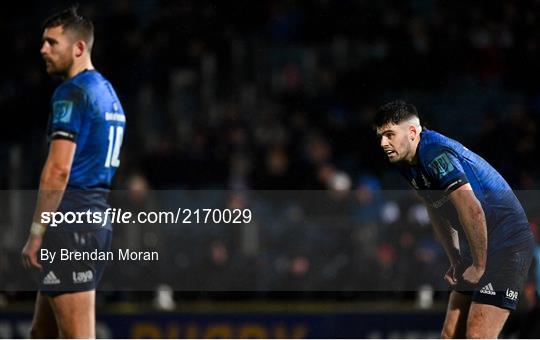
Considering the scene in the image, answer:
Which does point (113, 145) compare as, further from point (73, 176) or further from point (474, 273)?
point (474, 273)

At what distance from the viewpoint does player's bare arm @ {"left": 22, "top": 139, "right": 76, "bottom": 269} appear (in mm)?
5844

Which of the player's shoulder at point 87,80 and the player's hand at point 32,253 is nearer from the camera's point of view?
the player's hand at point 32,253

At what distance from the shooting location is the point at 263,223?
10867 millimetres

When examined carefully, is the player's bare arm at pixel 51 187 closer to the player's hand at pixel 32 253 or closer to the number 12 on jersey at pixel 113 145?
the player's hand at pixel 32 253

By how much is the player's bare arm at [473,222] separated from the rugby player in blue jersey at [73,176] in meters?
1.87

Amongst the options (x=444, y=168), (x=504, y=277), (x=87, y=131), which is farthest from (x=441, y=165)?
(x=87, y=131)

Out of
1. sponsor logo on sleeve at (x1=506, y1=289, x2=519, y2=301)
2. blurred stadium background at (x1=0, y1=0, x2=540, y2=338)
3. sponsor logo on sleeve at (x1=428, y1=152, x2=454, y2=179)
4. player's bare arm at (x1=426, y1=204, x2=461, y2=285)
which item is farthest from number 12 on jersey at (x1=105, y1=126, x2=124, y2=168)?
blurred stadium background at (x1=0, y1=0, x2=540, y2=338)

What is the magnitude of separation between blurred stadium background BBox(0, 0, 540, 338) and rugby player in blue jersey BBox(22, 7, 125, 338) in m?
4.42

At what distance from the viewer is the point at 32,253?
581 cm

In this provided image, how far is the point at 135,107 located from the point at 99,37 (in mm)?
1345

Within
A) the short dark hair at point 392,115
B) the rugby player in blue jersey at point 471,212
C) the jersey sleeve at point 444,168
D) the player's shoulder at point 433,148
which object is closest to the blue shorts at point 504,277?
the rugby player in blue jersey at point 471,212

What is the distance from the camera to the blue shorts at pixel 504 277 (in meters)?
6.20

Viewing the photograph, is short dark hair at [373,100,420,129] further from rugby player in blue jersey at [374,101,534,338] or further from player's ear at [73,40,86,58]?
player's ear at [73,40,86,58]

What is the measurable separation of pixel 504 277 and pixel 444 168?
2.30ft
